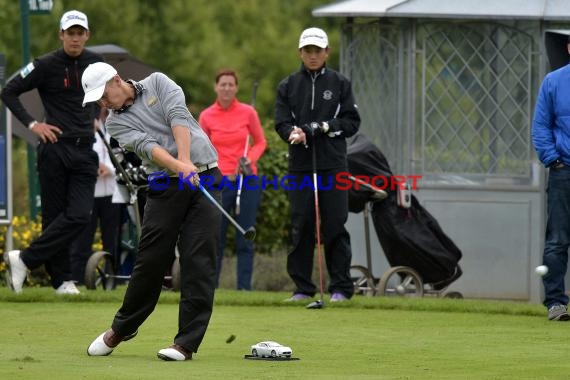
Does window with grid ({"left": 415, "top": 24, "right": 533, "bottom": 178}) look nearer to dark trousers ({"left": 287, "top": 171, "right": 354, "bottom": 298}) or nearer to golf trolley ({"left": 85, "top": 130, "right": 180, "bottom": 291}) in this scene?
dark trousers ({"left": 287, "top": 171, "right": 354, "bottom": 298})

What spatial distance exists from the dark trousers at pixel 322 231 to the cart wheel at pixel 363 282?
147cm

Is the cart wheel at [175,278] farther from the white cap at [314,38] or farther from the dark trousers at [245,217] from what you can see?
the white cap at [314,38]

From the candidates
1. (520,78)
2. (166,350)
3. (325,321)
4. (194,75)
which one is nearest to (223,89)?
(520,78)

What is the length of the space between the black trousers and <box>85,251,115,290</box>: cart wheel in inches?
189

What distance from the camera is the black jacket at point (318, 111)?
13109mm

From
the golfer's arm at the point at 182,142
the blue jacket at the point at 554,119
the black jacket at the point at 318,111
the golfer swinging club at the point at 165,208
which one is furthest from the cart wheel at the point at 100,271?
the golfer's arm at the point at 182,142

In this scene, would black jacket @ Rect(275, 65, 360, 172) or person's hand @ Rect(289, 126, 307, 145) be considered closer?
person's hand @ Rect(289, 126, 307, 145)

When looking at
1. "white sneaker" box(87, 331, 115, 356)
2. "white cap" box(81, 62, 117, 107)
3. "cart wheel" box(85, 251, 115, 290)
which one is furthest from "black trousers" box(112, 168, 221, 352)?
"cart wheel" box(85, 251, 115, 290)

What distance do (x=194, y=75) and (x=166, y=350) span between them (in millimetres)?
21363

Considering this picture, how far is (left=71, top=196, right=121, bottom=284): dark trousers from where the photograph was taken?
15.2 meters

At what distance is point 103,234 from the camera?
15.9 metres

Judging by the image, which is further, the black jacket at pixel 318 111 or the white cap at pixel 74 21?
the white cap at pixel 74 21

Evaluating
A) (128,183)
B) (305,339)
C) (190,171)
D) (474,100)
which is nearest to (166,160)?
(190,171)

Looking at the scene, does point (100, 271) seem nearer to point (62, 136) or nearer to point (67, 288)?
point (67, 288)
